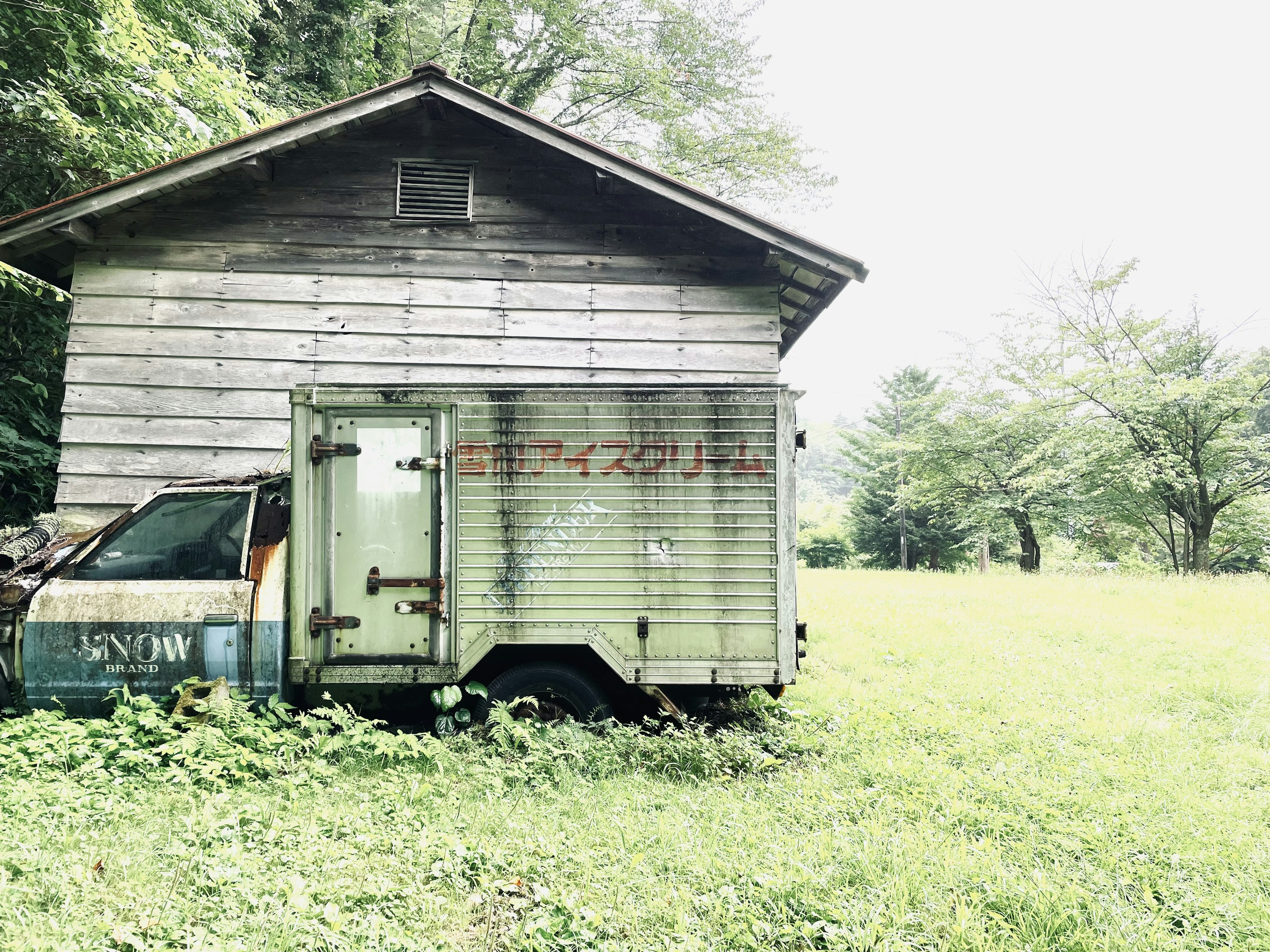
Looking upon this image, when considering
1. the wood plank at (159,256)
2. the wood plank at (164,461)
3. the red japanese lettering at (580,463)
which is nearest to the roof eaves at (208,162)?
the wood plank at (159,256)

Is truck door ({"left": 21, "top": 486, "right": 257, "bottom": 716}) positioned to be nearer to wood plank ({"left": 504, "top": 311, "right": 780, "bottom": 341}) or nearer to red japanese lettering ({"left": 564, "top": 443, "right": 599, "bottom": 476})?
red japanese lettering ({"left": 564, "top": 443, "right": 599, "bottom": 476})

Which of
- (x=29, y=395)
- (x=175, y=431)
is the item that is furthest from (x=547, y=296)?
(x=29, y=395)

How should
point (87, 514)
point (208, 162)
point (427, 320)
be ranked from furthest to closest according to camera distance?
point (427, 320)
point (87, 514)
point (208, 162)

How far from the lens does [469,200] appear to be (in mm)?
7301

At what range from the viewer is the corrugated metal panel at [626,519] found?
4.78 meters

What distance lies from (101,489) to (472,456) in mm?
4448

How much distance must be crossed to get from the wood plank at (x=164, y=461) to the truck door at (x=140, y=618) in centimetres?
216

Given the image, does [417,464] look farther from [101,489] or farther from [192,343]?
[101,489]

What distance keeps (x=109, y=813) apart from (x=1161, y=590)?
1609 centimetres

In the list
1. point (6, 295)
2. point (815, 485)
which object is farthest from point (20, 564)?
point (815, 485)

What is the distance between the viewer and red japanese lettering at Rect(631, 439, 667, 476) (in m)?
4.89

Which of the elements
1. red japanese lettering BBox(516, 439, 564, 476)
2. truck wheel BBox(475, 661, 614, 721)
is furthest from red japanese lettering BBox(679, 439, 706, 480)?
truck wheel BBox(475, 661, 614, 721)

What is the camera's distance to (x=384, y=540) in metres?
4.79

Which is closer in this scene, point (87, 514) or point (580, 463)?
point (580, 463)
